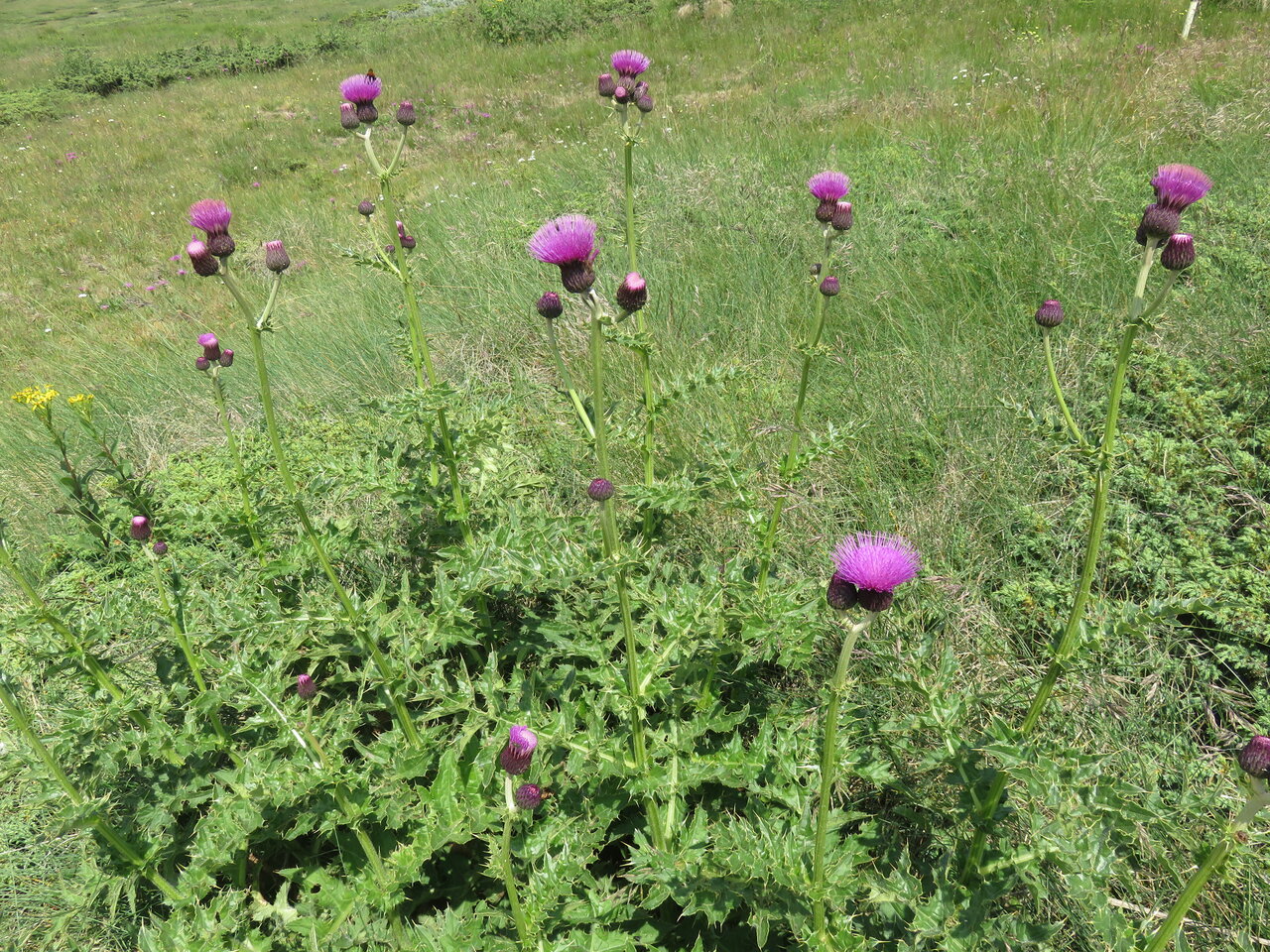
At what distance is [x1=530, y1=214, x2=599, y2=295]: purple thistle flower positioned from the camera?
160 cm

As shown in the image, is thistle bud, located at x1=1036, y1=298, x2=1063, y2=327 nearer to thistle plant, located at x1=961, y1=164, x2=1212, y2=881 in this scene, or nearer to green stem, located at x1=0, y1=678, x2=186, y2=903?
thistle plant, located at x1=961, y1=164, x2=1212, y2=881

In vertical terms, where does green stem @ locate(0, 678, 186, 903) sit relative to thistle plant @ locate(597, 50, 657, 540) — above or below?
below

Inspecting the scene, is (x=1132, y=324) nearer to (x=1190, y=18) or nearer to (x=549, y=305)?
(x=549, y=305)

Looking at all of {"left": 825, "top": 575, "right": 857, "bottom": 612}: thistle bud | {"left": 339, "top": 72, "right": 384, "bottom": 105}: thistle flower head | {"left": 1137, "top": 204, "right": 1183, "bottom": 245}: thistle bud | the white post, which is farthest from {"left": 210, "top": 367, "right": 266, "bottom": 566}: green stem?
the white post

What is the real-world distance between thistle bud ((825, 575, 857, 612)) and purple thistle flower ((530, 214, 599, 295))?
32.5 inches

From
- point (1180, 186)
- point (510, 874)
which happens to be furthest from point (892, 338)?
point (510, 874)

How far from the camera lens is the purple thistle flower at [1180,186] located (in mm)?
1423

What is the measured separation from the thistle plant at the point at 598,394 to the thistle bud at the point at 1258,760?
1065mm

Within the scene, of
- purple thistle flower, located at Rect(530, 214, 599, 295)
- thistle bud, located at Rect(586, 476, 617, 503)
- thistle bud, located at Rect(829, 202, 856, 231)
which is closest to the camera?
thistle bud, located at Rect(586, 476, 617, 503)

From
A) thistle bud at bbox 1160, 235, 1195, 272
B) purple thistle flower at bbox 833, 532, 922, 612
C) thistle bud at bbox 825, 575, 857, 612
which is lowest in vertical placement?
thistle bud at bbox 825, 575, 857, 612

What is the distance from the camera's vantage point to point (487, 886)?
2082 mm

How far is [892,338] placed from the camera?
11.5 feet

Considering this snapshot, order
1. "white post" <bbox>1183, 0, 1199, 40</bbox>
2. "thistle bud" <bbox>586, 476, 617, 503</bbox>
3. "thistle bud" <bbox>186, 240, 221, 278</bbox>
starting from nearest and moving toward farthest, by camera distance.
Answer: "thistle bud" <bbox>586, 476, 617, 503</bbox> < "thistle bud" <bbox>186, 240, 221, 278</bbox> < "white post" <bbox>1183, 0, 1199, 40</bbox>

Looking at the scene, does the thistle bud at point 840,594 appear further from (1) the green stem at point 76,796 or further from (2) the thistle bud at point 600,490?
(1) the green stem at point 76,796
